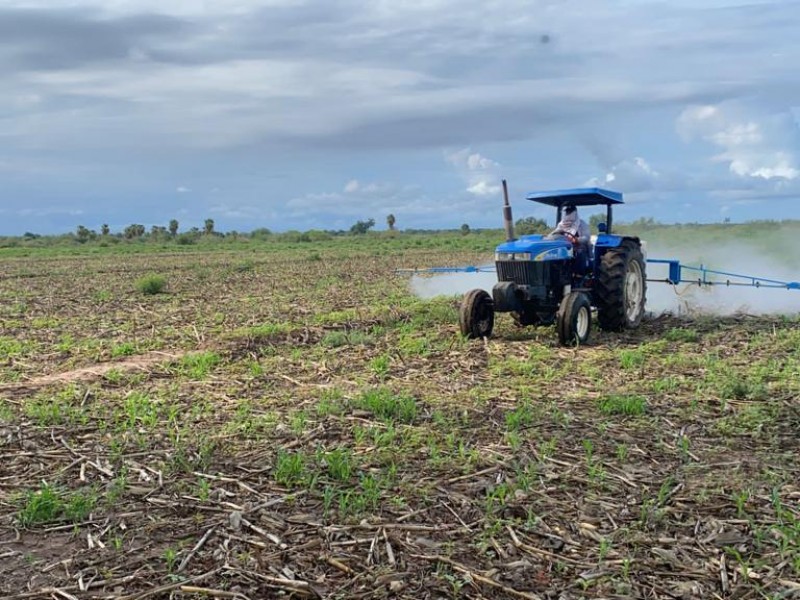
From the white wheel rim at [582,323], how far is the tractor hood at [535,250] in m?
0.81

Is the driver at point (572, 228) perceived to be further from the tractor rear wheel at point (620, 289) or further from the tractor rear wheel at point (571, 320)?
the tractor rear wheel at point (571, 320)

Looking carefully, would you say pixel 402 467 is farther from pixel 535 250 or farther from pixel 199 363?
pixel 535 250

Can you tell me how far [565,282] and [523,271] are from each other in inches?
29.0

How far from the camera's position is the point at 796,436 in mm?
6395

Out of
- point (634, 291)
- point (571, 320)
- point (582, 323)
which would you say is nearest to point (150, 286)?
point (634, 291)

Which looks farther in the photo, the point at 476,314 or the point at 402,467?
the point at 476,314

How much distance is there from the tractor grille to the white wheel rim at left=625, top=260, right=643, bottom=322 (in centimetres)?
173

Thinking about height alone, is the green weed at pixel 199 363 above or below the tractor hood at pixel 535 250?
below

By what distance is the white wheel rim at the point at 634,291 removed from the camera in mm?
12008

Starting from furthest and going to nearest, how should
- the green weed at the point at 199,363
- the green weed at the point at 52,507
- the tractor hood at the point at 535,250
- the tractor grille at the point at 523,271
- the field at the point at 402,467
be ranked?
1. the tractor grille at the point at 523,271
2. the tractor hood at the point at 535,250
3. the green weed at the point at 199,363
4. the green weed at the point at 52,507
5. the field at the point at 402,467

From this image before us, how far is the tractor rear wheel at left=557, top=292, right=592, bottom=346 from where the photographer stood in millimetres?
10242

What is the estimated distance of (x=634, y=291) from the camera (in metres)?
12.1

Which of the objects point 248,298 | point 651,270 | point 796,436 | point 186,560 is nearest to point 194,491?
point 186,560

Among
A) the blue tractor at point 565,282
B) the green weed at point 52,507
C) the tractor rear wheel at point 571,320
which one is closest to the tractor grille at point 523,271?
the blue tractor at point 565,282
